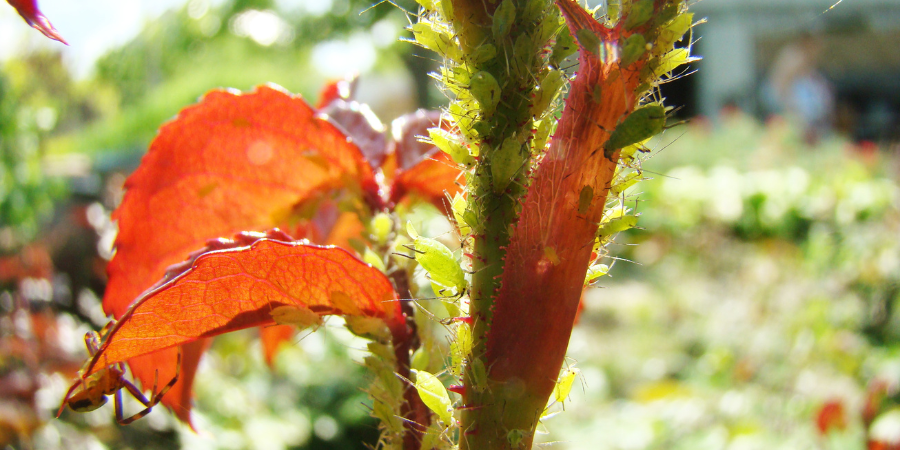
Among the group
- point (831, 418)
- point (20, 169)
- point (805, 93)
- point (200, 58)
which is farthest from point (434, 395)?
point (200, 58)

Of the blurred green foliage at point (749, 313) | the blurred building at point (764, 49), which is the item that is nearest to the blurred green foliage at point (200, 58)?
the blurred green foliage at point (749, 313)

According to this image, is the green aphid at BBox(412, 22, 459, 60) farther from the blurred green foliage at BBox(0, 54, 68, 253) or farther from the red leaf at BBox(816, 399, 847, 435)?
the blurred green foliage at BBox(0, 54, 68, 253)

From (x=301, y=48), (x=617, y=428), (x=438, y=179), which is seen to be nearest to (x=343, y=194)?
(x=438, y=179)

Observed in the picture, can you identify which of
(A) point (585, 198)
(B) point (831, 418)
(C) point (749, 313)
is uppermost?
(A) point (585, 198)

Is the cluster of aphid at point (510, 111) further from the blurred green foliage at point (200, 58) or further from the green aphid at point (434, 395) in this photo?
the blurred green foliage at point (200, 58)

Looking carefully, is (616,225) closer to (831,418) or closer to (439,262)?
(439,262)

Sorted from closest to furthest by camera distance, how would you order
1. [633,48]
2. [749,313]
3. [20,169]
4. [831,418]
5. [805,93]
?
[633,48] → [831,418] → [20,169] → [749,313] → [805,93]

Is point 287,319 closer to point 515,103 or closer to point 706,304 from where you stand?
point 515,103
